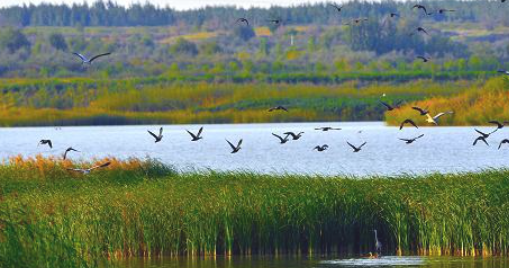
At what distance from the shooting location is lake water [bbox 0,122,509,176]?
5231 cm

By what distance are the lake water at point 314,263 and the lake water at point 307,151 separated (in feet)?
50.2

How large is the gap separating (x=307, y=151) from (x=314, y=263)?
1758 inches

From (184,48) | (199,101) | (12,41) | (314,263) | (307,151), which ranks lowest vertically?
(199,101)

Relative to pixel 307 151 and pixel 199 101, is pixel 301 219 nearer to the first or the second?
pixel 307 151

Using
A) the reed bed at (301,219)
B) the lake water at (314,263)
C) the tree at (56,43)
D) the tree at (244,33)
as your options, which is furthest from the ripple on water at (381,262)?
the tree at (244,33)

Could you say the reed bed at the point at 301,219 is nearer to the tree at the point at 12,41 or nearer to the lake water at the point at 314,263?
the lake water at the point at 314,263

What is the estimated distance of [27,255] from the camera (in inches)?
709

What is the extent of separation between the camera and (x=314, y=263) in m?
25.5

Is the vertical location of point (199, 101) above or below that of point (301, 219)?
below

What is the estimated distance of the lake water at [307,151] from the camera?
52.3m

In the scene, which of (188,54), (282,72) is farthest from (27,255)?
(188,54)

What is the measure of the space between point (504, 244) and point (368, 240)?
295 cm

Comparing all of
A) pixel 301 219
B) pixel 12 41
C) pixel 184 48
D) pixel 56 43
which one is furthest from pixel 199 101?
pixel 301 219

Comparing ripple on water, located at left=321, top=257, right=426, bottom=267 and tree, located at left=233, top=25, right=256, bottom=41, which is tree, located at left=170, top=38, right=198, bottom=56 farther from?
ripple on water, located at left=321, top=257, right=426, bottom=267
